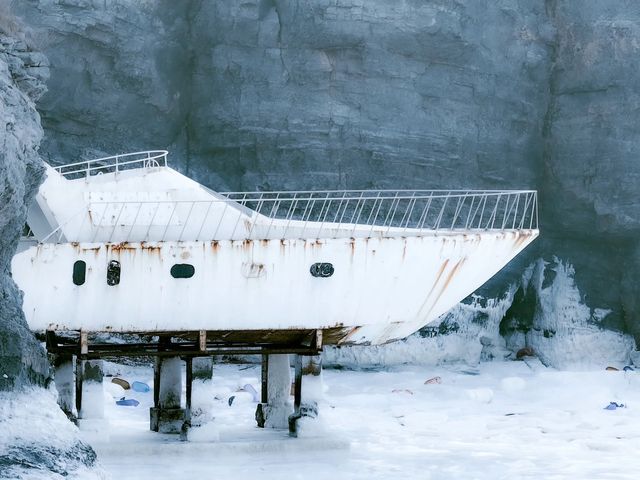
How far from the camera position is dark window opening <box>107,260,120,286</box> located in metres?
15.6

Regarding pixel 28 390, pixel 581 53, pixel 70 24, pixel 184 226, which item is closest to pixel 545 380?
pixel 581 53

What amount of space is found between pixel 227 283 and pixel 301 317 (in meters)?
1.11

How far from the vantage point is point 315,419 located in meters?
16.5

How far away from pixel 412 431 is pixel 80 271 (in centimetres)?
617

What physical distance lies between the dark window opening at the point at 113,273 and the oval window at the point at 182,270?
0.73 metres

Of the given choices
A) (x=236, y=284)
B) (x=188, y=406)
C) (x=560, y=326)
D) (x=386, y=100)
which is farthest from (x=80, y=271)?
(x=560, y=326)

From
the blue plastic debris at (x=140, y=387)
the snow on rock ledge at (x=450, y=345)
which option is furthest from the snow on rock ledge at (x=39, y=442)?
the snow on rock ledge at (x=450, y=345)

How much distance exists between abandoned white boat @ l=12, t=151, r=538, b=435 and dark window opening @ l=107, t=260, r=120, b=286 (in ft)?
0.05

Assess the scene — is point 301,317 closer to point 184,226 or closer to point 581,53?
point 184,226

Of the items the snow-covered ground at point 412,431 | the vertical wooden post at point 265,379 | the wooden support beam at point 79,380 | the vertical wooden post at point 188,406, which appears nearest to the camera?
the snow-covered ground at point 412,431

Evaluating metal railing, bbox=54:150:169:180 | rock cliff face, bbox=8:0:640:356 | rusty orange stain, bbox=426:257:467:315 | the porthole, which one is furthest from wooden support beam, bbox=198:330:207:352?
rock cliff face, bbox=8:0:640:356

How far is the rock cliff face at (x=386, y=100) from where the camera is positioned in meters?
26.8

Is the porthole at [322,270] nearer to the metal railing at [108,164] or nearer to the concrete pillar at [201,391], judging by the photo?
the concrete pillar at [201,391]

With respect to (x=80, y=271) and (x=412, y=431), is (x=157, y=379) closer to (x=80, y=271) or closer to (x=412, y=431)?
(x=80, y=271)
